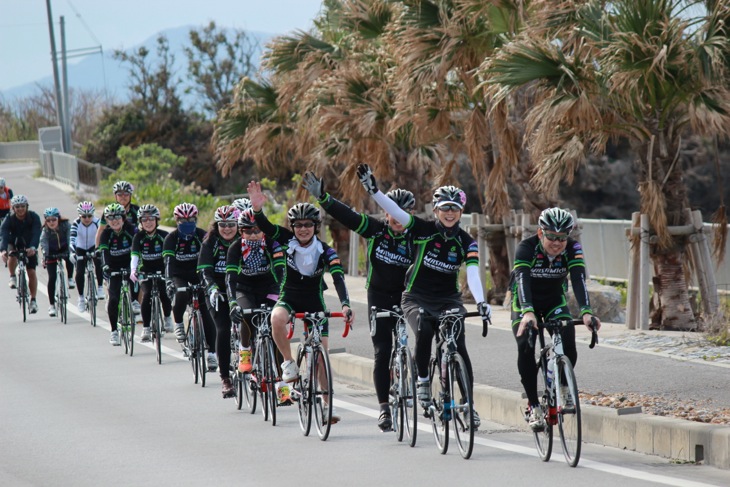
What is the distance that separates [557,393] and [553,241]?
118 centimetres

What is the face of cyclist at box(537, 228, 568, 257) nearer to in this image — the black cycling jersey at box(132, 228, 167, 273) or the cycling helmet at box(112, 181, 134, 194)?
the black cycling jersey at box(132, 228, 167, 273)

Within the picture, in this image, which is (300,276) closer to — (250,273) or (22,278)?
(250,273)

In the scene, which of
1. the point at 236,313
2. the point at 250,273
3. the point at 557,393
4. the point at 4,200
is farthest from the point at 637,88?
the point at 4,200

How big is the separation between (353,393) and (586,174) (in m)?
35.3

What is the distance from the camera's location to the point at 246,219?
39.7ft

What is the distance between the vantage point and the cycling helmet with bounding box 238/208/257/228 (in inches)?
473

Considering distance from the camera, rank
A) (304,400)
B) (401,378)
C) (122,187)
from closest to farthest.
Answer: (401,378) → (304,400) → (122,187)

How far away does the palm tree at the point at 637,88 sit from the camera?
15828 millimetres

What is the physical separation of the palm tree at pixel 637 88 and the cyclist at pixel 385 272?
5783 millimetres

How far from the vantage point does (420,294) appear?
10.3 m

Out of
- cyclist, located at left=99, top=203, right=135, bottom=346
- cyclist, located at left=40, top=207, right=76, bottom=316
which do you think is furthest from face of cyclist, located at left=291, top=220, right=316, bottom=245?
cyclist, located at left=40, top=207, right=76, bottom=316

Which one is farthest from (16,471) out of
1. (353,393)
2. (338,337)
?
(338,337)

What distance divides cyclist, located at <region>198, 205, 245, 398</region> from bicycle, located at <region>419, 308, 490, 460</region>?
3.31 m

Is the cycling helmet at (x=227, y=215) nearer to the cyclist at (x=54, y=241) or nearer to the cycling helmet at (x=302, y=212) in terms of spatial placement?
the cycling helmet at (x=302, y=212)
